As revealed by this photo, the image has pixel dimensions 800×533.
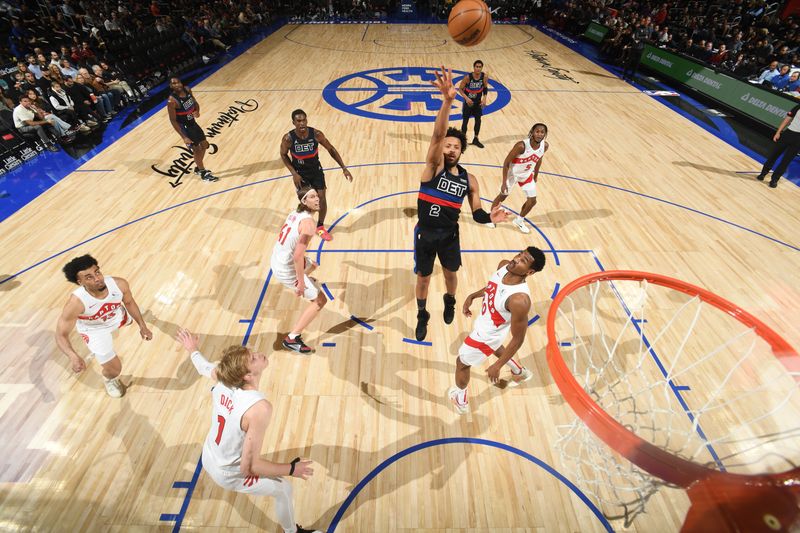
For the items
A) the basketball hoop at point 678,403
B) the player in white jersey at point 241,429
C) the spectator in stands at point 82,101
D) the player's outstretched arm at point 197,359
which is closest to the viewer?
the basketball hoop at point 678,403

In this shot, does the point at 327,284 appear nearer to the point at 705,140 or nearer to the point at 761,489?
the point at 761,489

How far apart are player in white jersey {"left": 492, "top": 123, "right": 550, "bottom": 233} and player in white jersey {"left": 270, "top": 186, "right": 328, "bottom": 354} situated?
3062 millimetres

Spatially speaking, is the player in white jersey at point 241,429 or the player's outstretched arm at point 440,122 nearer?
the player in white jersey at point 241,429

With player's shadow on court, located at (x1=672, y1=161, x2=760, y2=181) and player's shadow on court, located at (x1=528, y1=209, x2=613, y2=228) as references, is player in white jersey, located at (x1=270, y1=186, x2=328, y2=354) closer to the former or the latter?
player's shadow on court, located at (x1=528, y1=209, x2=613, y2=228)

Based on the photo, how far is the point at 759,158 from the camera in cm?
925

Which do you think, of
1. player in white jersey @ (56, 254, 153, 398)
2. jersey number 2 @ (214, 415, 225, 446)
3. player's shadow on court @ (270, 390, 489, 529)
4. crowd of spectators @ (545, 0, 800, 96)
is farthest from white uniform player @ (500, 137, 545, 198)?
crowd of spectators @ (545, 0, 800, 96)

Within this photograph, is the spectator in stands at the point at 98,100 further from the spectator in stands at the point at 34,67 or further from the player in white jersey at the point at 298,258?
the player in white jersey at the point at 298,258

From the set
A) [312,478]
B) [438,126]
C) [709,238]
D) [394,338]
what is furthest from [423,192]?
[709,238]

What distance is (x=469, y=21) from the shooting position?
6926 millimetres

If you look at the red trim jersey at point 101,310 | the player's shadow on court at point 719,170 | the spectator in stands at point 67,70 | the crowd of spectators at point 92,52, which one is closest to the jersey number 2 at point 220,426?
the red trim jersey at point 101,310

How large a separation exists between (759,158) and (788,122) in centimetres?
200

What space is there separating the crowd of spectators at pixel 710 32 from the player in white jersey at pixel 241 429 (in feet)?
50.5

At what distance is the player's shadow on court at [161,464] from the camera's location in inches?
130

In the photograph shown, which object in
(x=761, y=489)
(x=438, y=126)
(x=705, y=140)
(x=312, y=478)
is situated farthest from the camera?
(x=705, y=140)
